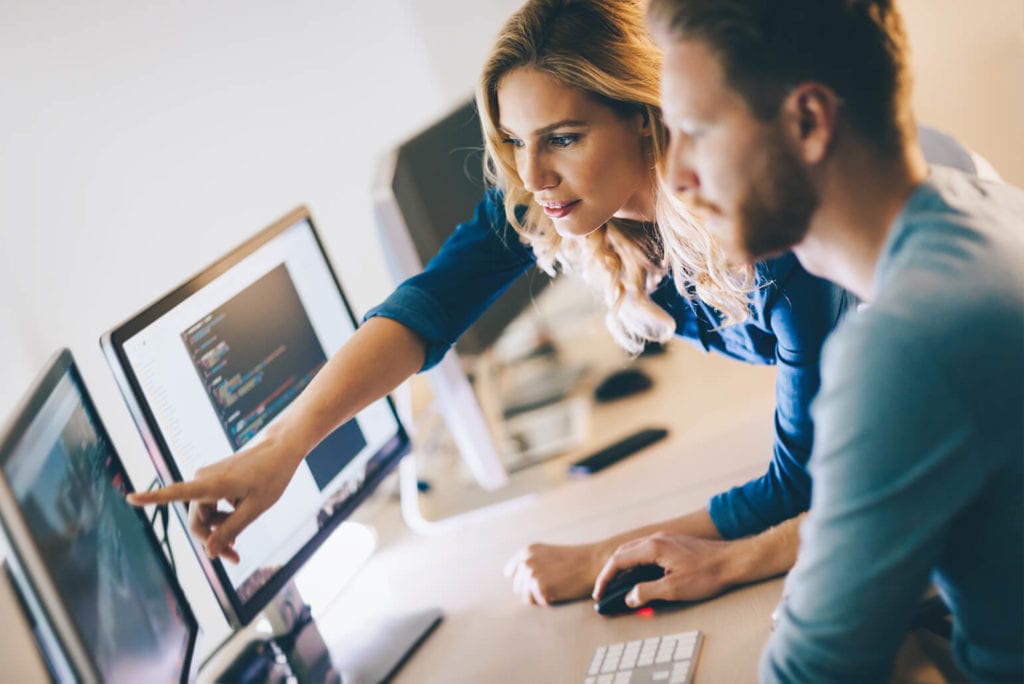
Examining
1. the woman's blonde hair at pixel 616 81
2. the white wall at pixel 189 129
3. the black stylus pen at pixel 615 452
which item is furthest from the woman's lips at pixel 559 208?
the white wall at pixel 189 129

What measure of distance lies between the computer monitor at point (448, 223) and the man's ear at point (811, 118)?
0.93 m

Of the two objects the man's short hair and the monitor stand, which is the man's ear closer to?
the man's short hair

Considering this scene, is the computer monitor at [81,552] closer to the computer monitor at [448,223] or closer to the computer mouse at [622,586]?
the computer mouse at [622,586]

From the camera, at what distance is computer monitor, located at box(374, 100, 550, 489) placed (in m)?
1.63

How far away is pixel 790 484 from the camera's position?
129 cm

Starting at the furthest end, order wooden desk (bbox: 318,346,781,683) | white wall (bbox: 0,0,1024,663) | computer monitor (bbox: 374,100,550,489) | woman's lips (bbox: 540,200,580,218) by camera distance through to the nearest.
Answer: computer monitor (bbox: 374,100,550,489)
white wall (bbox: 0,0,1024,663)
woman's lips (bbox: 540,200,580,218)
wooden desk (bbox: 318,346,781,683)

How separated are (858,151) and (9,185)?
1.22 metres

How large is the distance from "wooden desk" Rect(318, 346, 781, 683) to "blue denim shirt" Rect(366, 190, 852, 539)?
140 mm

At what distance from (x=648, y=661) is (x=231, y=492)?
492 mm

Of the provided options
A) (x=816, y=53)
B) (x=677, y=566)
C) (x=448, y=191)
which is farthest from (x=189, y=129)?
(x=816, y=53)

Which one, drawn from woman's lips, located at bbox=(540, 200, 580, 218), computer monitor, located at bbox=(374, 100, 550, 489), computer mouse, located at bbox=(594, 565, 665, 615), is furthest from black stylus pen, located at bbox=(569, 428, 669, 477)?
woman's lips, located at bbox=(540, 200, 580, 218)

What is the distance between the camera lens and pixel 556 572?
135 centimetres

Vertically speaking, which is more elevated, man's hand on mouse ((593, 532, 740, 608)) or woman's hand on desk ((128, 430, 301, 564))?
woman's hand on desk ((128, 430, 301, 564))

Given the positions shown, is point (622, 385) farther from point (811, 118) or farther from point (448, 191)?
point (811, 118)
